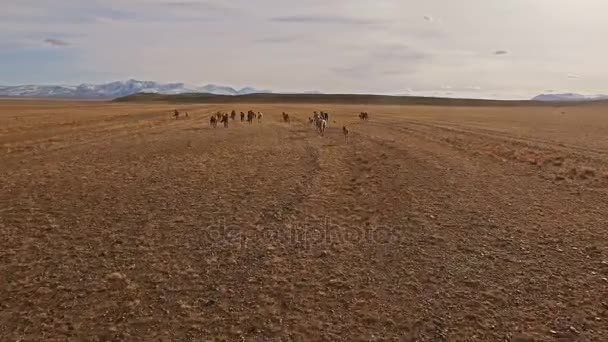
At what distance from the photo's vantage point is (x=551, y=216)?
38.2ft

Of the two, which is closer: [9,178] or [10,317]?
[10,317]

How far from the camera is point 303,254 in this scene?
9156 millimetres

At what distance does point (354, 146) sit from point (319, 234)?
16200mm

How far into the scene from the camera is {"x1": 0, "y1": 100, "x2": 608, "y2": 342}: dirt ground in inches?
258

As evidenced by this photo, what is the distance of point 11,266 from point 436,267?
26.1ft

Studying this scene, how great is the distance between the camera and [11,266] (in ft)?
27.6

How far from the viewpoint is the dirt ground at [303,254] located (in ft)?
21.5

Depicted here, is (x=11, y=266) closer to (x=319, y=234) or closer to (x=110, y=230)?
(x=110, y=230)

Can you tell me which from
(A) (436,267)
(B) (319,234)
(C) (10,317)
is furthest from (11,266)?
(A) (436,267)

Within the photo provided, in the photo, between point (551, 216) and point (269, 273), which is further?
point (551, 216)

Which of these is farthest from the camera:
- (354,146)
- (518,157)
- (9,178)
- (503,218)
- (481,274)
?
(354,146)

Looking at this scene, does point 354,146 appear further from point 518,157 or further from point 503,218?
point 503,218

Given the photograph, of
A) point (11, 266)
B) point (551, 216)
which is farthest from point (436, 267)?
point (11, 266)

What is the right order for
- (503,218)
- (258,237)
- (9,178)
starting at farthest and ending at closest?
(9,178)
(503,218)
(258,237)
